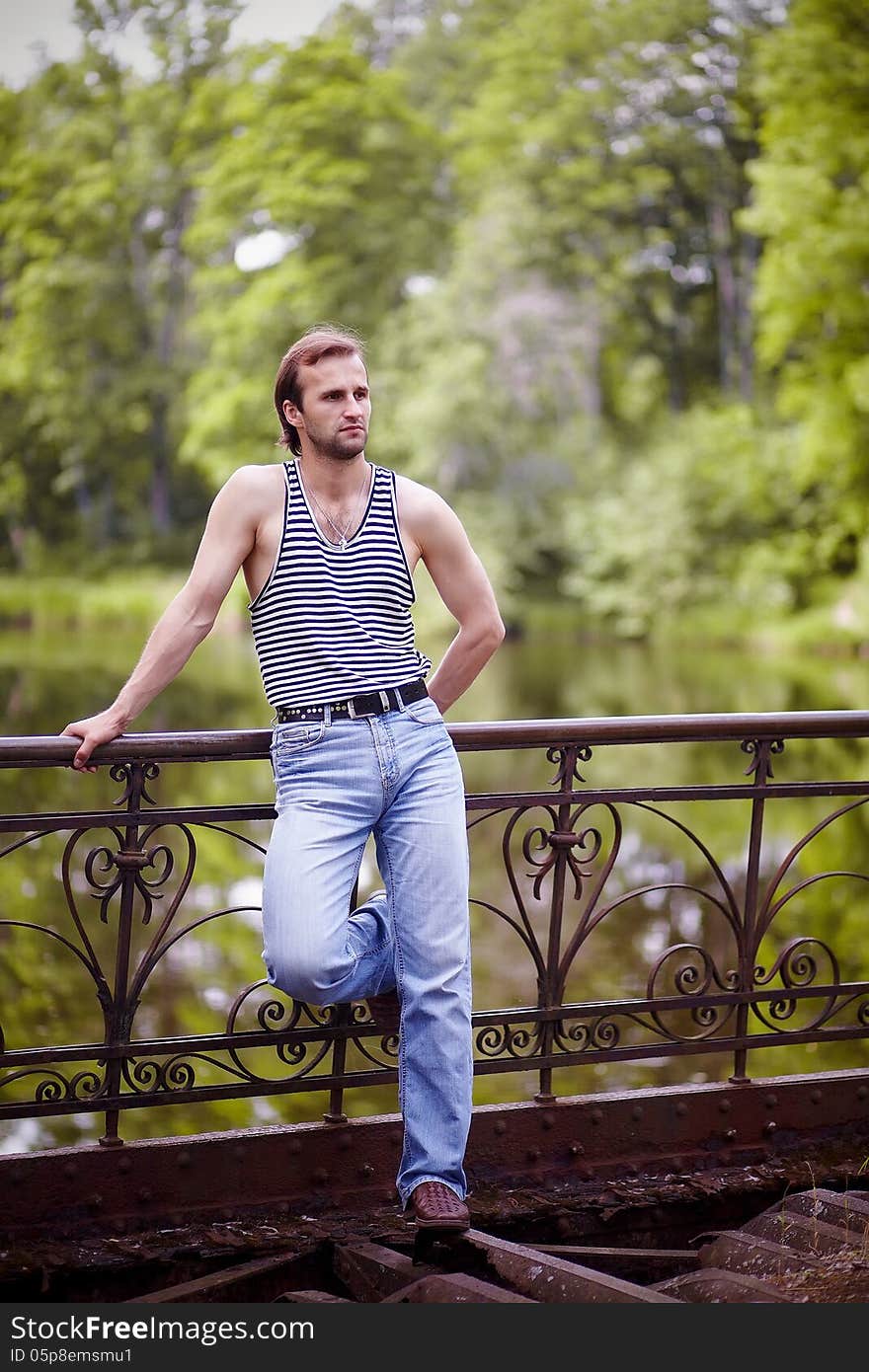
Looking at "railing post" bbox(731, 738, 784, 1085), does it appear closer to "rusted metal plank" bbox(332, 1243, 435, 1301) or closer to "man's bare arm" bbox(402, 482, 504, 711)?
"man's bare arm" bbox(402, 482, 504, 711)

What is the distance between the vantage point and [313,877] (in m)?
2.43

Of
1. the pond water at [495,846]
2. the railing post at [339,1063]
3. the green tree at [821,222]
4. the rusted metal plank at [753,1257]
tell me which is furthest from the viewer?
the green tree at [821,222]

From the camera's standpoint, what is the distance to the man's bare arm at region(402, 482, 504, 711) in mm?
2617

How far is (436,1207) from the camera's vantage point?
2.49m

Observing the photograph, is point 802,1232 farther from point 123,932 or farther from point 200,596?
point 200,596

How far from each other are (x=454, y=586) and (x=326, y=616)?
342mm

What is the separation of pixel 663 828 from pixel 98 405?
44.3 feet

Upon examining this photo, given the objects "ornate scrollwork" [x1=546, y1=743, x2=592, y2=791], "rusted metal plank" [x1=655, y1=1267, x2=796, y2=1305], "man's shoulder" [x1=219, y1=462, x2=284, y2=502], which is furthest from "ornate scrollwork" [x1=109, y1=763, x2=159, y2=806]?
"rusted metal plank" [x1=655, y1=1267, x2=796, y2=1305]

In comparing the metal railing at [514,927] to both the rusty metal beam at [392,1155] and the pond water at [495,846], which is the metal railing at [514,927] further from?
the pond water at [495,846]

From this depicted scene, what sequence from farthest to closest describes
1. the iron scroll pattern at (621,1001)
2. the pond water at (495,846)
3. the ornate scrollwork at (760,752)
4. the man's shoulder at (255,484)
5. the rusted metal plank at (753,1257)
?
the pond water at (495,846) → the ornate scrollwork at (760,752) → the iron scroll pattern at (621,1001) → the man's shoulder at (255,484) → the rusted metal plank at (753,1257)

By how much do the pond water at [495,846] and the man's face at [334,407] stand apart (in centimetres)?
96

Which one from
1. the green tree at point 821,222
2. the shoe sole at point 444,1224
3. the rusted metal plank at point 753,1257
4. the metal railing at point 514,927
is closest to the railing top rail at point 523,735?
the metal railing at point 514,927

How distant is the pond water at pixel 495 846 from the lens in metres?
7.32

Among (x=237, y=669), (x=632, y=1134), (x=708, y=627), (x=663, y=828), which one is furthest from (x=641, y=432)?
(x=632, y=1134)
